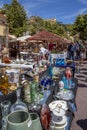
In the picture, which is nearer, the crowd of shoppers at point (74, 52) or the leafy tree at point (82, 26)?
the crowd of shoppers at point (74, 52)

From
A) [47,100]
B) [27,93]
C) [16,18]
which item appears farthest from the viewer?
[16,18]

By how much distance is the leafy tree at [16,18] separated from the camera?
24641mm

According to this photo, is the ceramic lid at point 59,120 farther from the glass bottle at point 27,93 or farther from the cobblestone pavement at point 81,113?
the cobblestone pavement at point 81,113

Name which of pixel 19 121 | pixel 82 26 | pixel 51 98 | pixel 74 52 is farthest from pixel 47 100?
pixel 82 26

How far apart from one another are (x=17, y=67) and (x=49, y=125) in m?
3.11

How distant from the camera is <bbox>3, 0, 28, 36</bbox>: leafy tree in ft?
80.8

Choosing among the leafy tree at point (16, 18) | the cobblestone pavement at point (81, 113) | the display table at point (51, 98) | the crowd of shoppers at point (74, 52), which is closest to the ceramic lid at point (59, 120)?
the display table at point (51, 98)

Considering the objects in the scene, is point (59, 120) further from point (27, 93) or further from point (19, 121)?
point (27, 93)

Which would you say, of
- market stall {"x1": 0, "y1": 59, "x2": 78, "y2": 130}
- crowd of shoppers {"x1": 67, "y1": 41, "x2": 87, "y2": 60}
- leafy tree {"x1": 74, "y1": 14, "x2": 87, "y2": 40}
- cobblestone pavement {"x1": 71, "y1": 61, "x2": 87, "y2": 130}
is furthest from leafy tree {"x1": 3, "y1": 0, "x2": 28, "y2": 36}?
market stall {"x1": 0, "y1": 59, "x2": 78, "y2": 130}

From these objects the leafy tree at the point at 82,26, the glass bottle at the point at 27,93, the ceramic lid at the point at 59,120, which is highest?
the leafy tree at the point at 82,26

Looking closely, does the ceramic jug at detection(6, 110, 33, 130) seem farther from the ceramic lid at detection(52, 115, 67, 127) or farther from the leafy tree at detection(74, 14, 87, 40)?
the leafy tree at detection(74, 14, 87, 40)

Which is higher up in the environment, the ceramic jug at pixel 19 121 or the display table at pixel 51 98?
the ceramic jug at pixel 19 121

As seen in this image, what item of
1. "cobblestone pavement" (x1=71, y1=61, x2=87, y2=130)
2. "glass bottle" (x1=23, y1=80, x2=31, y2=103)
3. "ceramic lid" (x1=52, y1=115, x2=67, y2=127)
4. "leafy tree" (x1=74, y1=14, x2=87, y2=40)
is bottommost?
"cobblestone pavement" (x1=71, y1=61, x2=87, y2=130)

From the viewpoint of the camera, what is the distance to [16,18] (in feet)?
81.2
